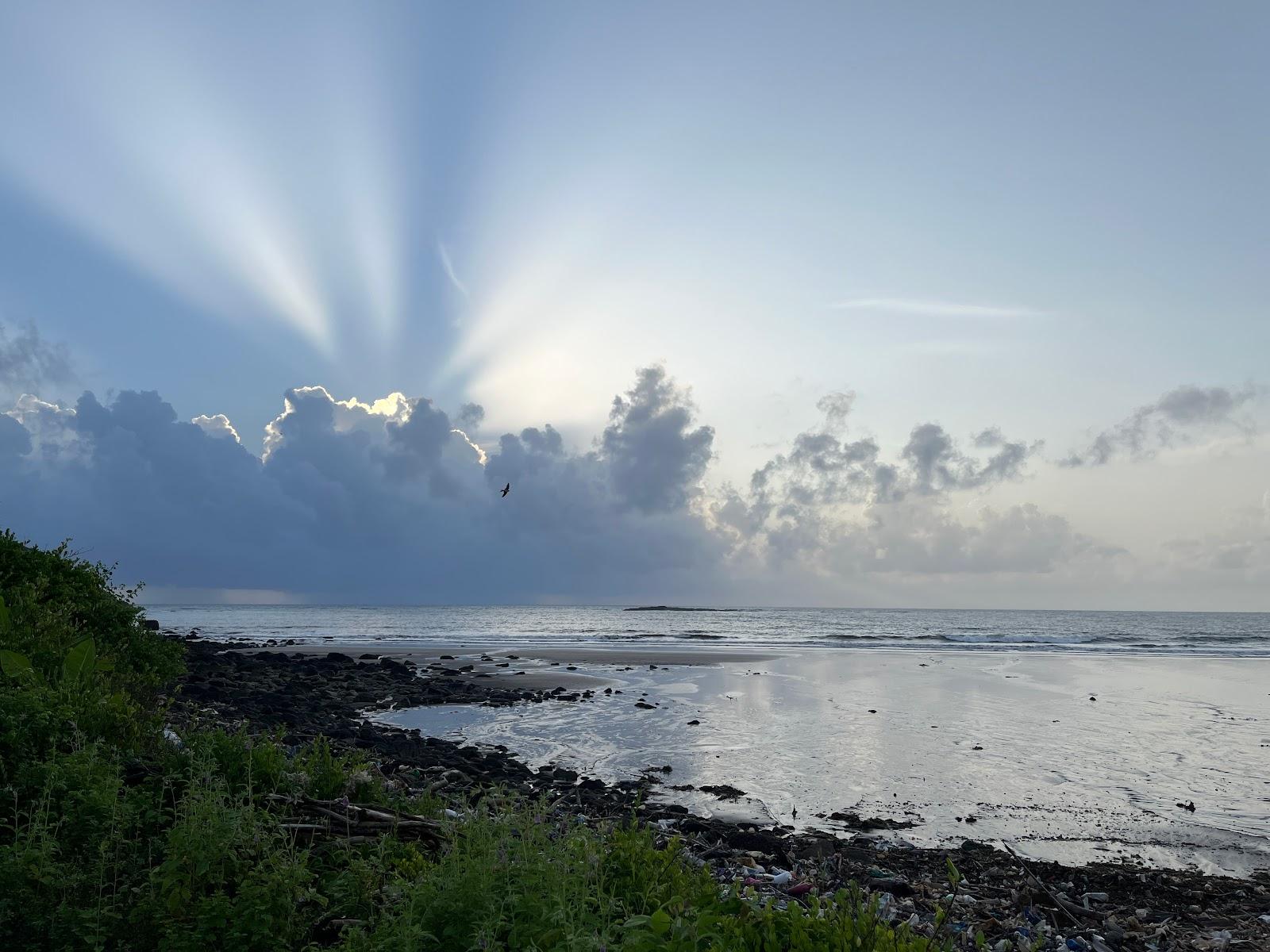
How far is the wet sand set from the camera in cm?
1162

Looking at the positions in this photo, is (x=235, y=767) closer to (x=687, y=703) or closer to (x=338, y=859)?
(x=338, y=859)

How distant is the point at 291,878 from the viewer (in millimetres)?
4648

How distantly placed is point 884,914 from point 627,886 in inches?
128

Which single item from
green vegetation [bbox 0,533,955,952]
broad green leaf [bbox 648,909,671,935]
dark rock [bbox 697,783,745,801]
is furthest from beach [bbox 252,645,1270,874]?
broad green leaf [bbox 648,909,671,935]

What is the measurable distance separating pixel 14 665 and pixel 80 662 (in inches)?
41.4

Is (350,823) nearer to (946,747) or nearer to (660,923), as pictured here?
(660,923)

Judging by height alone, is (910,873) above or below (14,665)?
below

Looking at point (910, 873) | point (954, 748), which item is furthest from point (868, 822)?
point (954, 748)

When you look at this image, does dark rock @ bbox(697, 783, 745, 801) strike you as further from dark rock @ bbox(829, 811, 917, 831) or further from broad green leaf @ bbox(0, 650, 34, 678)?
broad green leaf @ bbox(0, 650, 34, 678)

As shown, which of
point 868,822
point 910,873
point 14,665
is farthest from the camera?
point 868,822

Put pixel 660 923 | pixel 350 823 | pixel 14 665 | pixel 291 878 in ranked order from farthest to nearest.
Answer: pixel 14 665 → pixel 350 823 → pixel 291 878 → pixel 660 923

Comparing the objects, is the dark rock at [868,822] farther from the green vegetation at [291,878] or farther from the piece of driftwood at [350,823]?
the piece of driftwood at [350,823]

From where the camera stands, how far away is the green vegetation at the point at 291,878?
409cm

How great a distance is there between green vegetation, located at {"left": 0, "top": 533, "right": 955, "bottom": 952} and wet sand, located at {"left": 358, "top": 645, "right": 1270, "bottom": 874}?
7.28 meters
